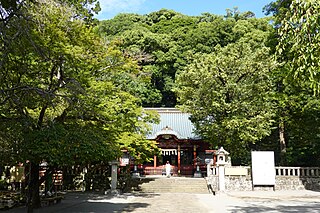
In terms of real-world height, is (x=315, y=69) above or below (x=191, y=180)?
above

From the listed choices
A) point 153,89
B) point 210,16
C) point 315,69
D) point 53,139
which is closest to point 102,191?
point 53,139

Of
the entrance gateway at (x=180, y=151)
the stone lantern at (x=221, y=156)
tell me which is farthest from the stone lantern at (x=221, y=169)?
the entrance gateway at (x=180, y=151)

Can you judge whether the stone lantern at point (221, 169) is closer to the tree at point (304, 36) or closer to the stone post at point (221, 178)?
the stone post at point (221, 178)

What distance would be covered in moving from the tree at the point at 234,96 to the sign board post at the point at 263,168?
1.33 m

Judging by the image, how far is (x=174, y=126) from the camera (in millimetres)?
28641

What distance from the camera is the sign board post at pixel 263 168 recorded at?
1812 centimetres

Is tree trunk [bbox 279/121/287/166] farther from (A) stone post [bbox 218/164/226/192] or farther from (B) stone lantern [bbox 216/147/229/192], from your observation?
(A) stone post [bbox 218/164/226/192]

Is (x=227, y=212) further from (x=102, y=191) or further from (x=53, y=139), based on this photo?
(x=102, y=191)

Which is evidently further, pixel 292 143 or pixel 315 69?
pixel 292 143

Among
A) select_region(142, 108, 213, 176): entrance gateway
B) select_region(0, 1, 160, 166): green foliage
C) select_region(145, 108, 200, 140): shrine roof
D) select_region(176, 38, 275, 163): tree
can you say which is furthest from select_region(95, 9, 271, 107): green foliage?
select_region(0, 1, 160, 166): green foliage

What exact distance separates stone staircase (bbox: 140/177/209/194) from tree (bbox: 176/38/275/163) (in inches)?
117

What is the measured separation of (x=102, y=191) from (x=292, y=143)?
12885mm

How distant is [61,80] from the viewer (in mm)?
9797

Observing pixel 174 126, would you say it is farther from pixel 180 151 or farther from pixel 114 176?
pixel 114 176
